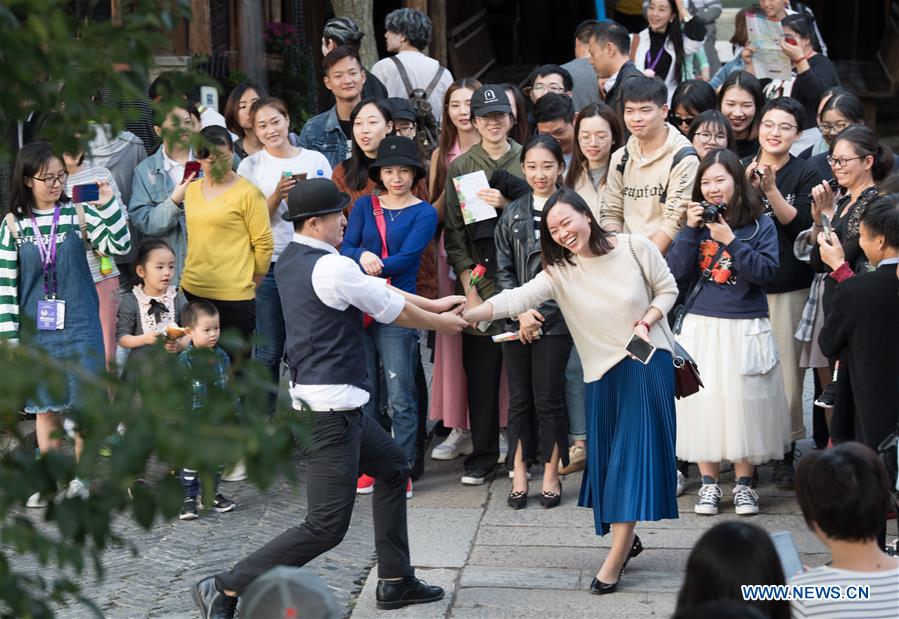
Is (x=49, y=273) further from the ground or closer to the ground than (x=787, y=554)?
further from the ground

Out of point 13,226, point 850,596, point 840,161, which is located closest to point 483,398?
point 840,161

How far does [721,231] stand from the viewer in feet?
21.4

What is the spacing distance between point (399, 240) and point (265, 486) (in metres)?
5.02

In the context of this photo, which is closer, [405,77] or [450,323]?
[450,323]

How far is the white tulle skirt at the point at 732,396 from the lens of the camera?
6680 millimetres

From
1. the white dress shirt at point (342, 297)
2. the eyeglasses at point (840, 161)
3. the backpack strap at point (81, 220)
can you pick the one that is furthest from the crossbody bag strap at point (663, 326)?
the backpack strap at point (81, 220)

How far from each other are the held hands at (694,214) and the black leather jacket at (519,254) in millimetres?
830

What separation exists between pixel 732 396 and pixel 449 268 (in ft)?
6.52

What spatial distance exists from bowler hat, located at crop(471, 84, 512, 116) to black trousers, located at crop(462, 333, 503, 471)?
4.31 feet

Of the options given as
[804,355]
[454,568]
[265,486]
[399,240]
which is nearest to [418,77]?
[399,240]

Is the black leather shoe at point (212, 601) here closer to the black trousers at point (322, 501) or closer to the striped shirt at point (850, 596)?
the black trousers at point (322, 501)

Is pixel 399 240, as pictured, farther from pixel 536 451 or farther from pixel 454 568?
pixel 454 568

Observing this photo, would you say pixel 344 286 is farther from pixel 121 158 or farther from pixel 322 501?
pixel 121 158

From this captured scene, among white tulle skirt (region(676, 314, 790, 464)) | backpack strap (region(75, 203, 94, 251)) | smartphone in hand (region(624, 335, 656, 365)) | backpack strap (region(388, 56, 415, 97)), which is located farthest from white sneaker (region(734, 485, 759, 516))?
backpack strap (region(75, 203, 94, 251))
